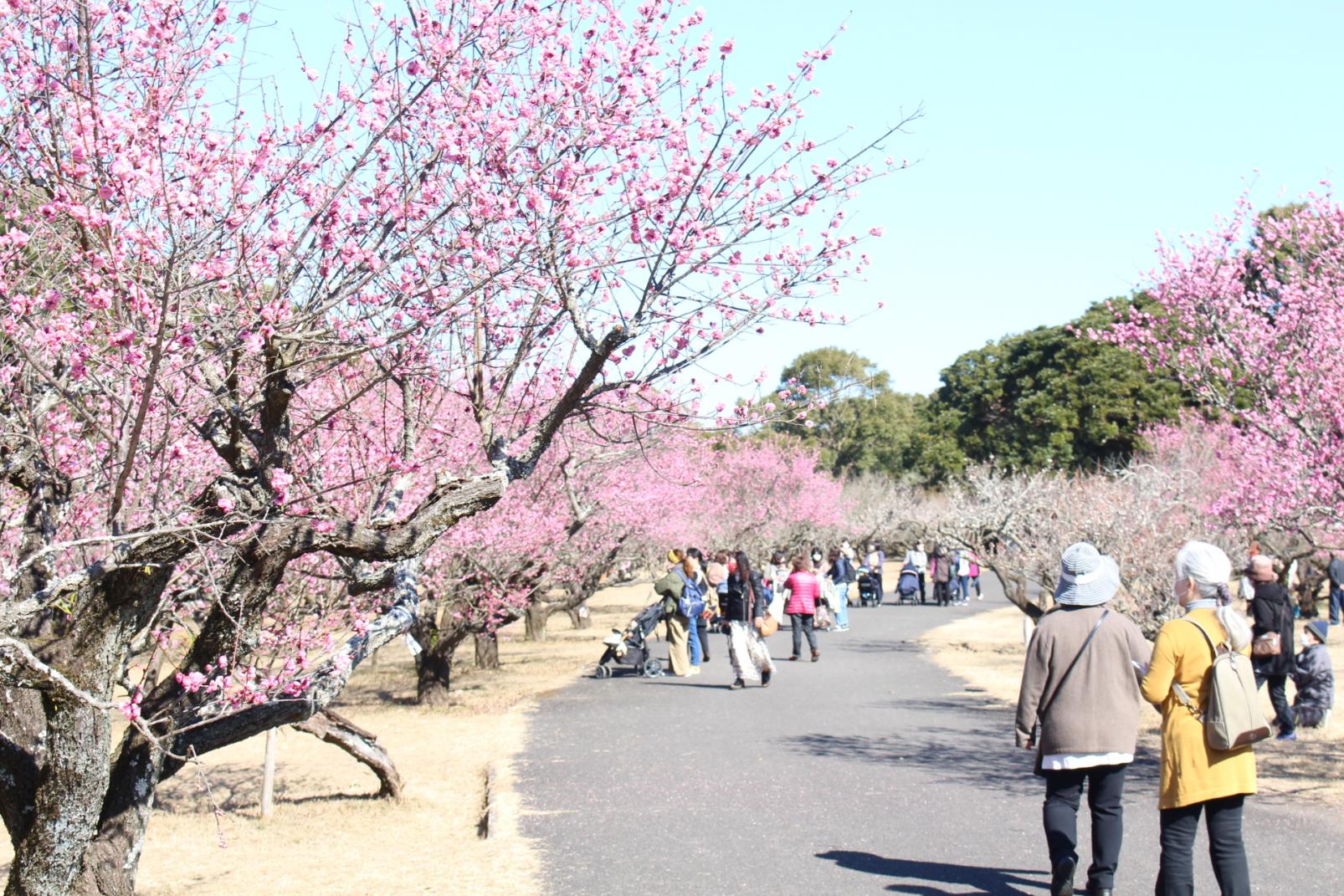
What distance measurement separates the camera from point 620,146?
7.50 m

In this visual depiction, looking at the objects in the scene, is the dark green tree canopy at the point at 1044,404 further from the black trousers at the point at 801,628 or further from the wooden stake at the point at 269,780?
the wooden stake at the point at 269,780

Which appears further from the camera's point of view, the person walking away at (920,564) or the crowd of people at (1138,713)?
the person walking away at (920,564)

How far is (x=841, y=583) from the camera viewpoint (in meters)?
32.6

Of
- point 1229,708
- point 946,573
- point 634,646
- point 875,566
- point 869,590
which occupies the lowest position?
point 634,646

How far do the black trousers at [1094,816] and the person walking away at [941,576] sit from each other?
32850 millimetres

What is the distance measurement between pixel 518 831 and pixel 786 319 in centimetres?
422

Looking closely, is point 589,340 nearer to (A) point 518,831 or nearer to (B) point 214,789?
(A) point 518,831

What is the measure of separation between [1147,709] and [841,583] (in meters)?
17.6

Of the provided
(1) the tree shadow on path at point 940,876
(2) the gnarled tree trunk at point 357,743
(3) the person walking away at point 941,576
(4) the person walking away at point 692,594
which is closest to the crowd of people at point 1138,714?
(1) the tree shadow on path at point 940,876

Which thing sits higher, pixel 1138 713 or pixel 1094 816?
pixel 1138 713

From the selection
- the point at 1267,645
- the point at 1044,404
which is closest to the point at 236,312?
the point at 1267,645

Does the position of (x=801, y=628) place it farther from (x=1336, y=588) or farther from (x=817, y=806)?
(x=817, y=806)

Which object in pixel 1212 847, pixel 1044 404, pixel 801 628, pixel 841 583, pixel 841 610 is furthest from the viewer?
pixel 1044 404

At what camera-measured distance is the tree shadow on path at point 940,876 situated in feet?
23.6
